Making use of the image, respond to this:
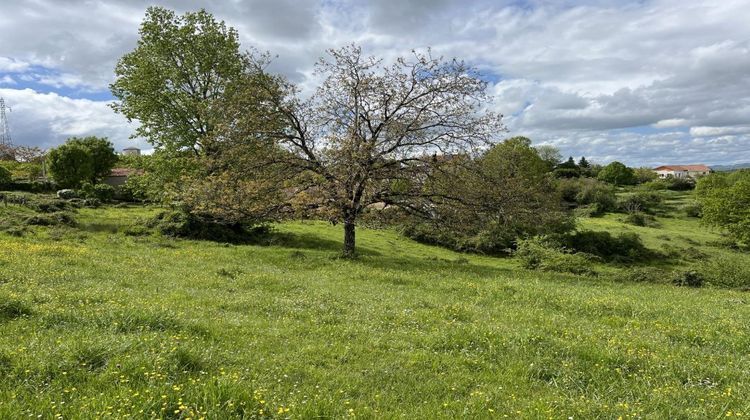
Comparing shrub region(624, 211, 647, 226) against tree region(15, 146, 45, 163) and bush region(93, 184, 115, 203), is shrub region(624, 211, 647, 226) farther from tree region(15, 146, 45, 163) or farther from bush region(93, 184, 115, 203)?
tree region(15, 146, 45, 163)

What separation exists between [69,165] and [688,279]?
69.8 metres

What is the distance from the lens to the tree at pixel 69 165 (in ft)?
207

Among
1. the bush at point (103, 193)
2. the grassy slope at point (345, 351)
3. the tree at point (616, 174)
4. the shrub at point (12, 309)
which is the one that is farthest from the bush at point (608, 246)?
the tree at point (616, 174)

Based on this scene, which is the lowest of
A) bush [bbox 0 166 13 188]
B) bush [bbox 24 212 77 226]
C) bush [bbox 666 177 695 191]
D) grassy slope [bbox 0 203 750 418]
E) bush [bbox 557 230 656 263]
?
bush [bbox 557 230 656 263]

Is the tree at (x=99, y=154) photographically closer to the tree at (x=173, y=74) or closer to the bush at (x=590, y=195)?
the tree at (x=173, y=74)

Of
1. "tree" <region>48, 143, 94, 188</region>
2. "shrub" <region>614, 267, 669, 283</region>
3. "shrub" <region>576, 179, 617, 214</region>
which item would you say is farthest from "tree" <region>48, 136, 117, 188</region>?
"shrub" <region>576, 179, 617, 214</region>

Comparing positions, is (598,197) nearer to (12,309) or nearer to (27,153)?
(12,309)

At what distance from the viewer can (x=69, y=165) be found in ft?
210

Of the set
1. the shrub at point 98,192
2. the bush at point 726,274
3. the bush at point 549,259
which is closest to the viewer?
the bush at point 726,274

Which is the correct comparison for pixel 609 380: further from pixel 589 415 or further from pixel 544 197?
pixel 544 197

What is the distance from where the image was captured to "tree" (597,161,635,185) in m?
126

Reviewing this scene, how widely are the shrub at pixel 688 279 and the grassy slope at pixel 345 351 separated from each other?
46.4 ft

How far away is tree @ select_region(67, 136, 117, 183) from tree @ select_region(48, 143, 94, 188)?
311 cm

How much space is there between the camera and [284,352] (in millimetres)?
7734
